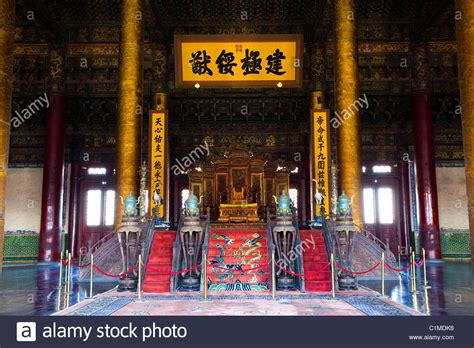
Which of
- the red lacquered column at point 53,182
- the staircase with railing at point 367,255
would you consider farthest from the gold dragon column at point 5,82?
the staircase with railing at point 367,255

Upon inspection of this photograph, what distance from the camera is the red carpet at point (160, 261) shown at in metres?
6.95

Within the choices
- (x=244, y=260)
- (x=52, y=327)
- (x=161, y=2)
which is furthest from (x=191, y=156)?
(x=52, y=327)

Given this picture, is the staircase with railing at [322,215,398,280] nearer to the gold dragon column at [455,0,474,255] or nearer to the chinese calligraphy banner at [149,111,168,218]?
the gold dragon column at [455,0,474,255]

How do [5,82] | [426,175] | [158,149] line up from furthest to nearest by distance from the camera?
[426,175]
[158,149]
[5,82]

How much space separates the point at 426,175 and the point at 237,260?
6.78 meters

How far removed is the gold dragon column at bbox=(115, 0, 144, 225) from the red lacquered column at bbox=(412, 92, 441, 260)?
7.33 metres

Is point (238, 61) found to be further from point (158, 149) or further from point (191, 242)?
point (191, 242)

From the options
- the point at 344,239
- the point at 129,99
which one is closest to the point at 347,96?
the point at 344,239

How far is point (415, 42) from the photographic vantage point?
1260 centimetres

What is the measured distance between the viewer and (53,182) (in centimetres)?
1231

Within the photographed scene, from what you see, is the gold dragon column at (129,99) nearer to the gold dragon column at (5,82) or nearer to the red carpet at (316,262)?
the gold dragon column at (5,82)

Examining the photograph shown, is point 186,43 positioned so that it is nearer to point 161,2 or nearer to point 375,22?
point 161,2

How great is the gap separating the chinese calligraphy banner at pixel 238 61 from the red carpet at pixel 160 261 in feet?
15.3

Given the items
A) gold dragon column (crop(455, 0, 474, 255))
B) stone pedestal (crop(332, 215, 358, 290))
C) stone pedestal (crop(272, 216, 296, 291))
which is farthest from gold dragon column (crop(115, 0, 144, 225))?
gold dragon column (crop(455, 0, 474, 255))
